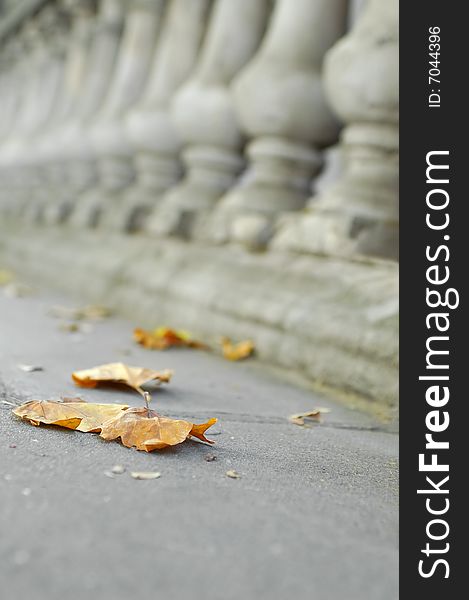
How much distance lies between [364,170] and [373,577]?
144 centimetres

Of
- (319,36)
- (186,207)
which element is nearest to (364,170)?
(319,36)

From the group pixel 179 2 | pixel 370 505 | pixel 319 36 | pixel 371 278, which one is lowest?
pixel 370 505

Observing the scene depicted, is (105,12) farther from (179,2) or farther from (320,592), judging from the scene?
(320,592)

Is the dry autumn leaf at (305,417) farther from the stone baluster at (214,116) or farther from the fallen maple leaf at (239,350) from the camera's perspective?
the stone baluster at (214,116)

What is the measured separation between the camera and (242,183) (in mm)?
3037

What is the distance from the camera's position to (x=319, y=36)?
2.30 m

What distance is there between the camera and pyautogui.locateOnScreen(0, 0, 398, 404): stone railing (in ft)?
5.95

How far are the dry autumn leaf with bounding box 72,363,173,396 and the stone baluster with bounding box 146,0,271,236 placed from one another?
1352 millimetres

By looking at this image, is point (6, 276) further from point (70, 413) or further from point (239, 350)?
point (70, 413)

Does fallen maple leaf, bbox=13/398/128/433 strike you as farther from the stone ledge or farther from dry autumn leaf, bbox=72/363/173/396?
the stone ledge

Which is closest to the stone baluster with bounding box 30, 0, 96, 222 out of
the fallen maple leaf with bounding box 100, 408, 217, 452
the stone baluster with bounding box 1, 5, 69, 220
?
the stone baluster with bounding box 1, 5, 69, 220

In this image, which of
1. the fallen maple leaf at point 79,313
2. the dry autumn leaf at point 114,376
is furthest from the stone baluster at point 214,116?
the dry autumn leaf at point 114,376

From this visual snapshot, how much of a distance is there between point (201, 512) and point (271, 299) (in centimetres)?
120

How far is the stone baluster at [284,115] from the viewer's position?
226cm
